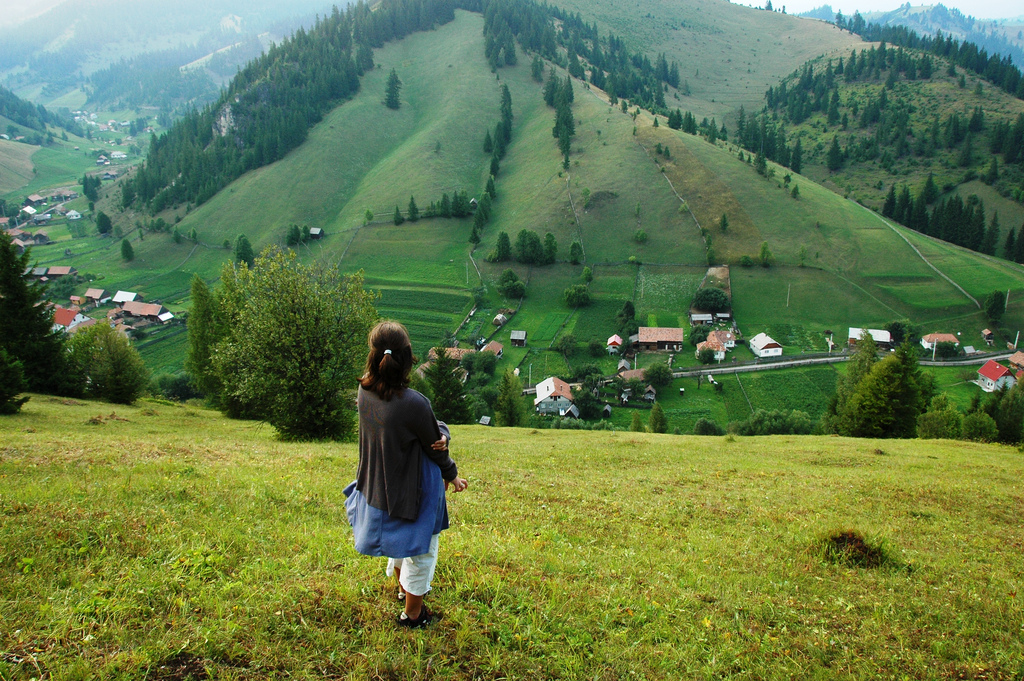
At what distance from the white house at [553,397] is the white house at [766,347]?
37811 mm

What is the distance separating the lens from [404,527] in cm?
611

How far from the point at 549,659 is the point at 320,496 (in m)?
7.34

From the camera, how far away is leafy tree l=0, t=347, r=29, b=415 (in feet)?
90.6

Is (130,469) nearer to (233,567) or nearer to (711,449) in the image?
(233,567)

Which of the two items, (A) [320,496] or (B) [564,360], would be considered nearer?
(A) [320,496]

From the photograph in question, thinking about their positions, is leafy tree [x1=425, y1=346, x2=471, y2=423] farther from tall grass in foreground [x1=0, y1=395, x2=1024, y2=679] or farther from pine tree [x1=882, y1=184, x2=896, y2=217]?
pine tree [x1=882, y1=184, x2=896, y2=217]

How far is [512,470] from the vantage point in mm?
18875

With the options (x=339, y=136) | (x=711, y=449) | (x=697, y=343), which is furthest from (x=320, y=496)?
(x=339, y=136)

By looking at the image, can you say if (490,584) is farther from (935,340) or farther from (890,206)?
(890,206)

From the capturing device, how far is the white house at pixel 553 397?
8338 cm

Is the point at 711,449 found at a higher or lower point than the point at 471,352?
higher

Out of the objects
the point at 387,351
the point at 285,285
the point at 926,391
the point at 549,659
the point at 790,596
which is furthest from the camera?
the point at 926,391

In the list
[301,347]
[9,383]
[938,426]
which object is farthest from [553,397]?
[9,383]

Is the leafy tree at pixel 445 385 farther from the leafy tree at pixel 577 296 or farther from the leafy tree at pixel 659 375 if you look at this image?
the leafy tree at pixel 577 296
